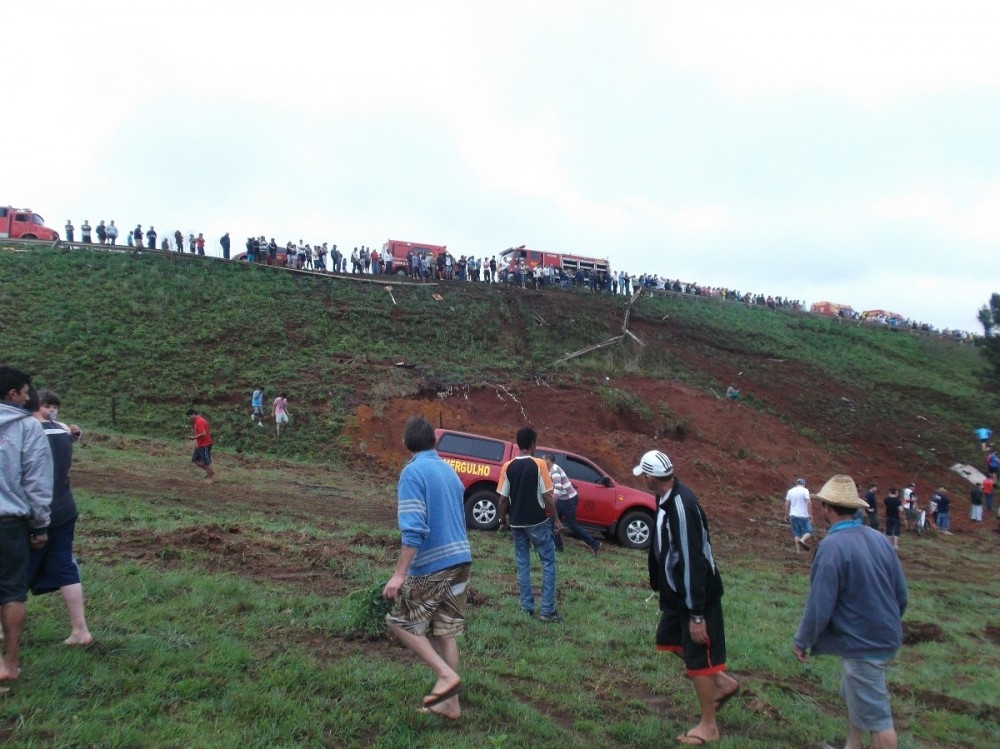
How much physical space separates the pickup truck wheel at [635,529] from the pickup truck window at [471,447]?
252cm

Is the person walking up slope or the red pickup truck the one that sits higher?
the person walking up slope

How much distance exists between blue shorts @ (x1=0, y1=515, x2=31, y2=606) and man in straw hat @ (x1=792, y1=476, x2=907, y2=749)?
15.1ft

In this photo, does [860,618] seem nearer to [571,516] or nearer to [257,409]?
[571,516]

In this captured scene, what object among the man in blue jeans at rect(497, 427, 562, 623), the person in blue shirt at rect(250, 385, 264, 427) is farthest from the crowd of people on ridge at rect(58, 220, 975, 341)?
the man in blue jeans at rect(497, 427, 562, 623)

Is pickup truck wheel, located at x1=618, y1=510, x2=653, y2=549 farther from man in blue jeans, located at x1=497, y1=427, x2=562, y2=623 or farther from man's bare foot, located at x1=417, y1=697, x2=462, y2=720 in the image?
man's bare foot, located at x1=417, y1=697, x2=462, y2=720

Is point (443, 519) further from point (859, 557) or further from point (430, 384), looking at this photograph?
point (430, 384)

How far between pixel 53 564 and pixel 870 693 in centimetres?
509

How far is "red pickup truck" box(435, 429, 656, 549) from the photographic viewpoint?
1295cm

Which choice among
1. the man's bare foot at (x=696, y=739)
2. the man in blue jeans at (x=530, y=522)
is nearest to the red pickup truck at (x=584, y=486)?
the man in blue jeans at (x=530, y=522)

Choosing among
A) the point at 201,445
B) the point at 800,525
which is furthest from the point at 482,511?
the point at 800,525

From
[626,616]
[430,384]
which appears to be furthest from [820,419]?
[626,616]

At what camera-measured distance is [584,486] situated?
43.3 feet

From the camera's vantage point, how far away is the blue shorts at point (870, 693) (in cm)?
430

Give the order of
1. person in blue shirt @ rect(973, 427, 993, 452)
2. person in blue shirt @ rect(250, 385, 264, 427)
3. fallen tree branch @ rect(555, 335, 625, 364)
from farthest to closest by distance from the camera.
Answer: person in blue shirt @ rect(973, 427, 993, 452), fallen tree branch @ rect(555, 335, 625, 364), person in blue shirt @ rect(250, 385, 264, 427)
